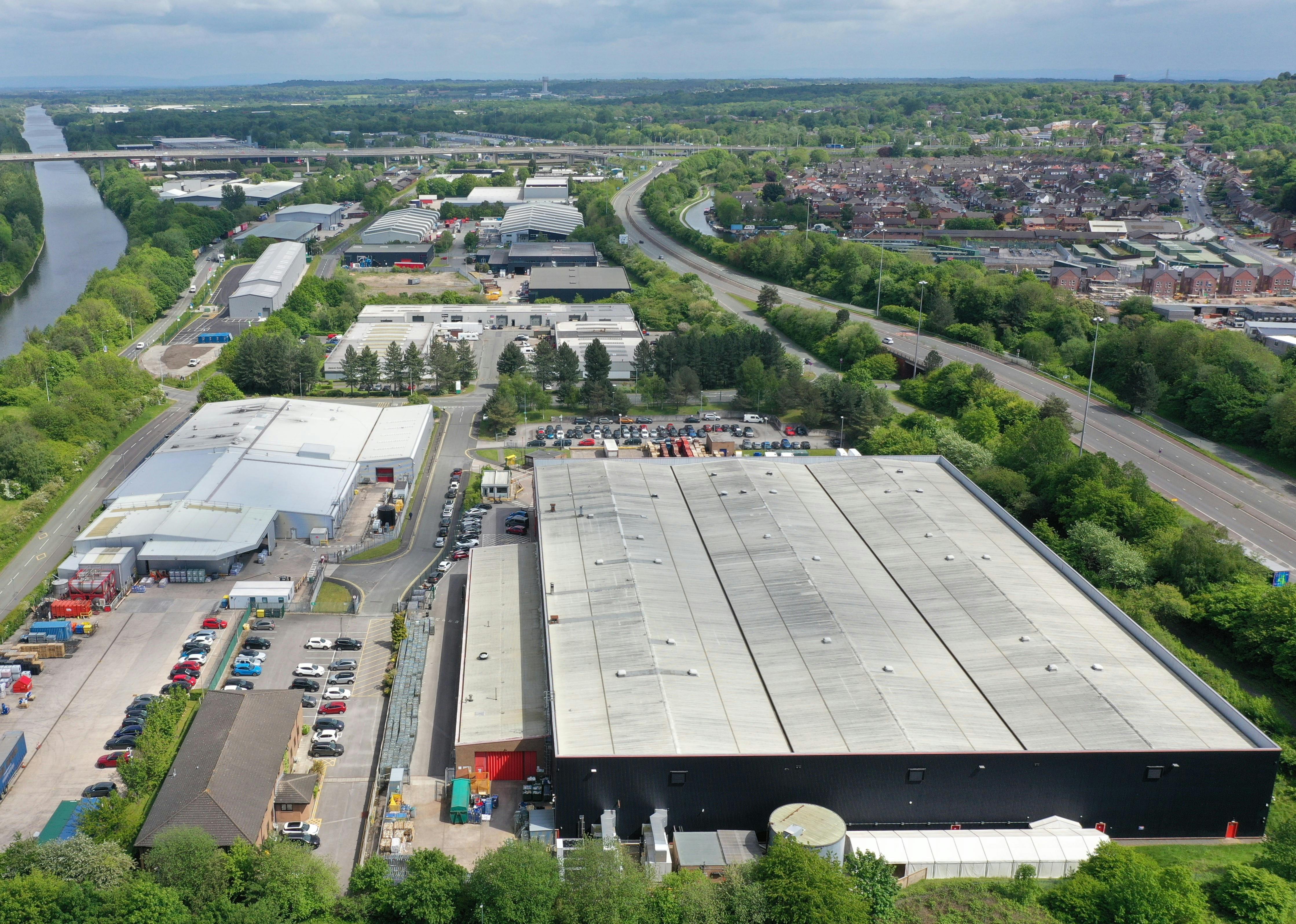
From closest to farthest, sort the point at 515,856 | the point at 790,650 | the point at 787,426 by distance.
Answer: the point at 515,856 < the point at 790,650 < the point at 787,426

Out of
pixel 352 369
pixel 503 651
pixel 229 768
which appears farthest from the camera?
pixel 352 369

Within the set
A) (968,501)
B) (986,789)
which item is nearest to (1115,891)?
(986,789)

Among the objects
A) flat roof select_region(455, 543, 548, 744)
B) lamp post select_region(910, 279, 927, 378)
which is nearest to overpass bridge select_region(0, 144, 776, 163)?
lamp post select_region(910, 279, 927, 378)

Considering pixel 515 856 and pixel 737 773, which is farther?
pixel 737 773

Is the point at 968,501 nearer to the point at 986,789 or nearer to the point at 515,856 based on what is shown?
the point at 986,789

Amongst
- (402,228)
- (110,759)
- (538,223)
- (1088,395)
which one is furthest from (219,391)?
(538,223)

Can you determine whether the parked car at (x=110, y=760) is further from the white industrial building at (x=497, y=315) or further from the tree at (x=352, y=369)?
the white industrial building at (x=497, y=315)

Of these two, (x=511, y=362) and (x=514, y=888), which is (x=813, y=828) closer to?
(x=514, y=888)
